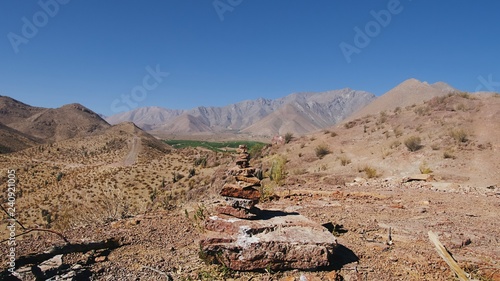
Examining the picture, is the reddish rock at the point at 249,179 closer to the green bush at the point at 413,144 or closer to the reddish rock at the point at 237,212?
the reddish rock at the point at 237,212

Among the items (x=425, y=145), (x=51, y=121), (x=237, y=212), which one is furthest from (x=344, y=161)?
(x=51, y=121)

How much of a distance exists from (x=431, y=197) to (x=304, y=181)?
5658 millimetres

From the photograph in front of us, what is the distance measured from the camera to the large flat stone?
5309mm

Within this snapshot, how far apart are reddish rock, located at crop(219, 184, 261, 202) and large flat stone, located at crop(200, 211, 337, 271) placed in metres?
0.79

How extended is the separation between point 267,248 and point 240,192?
146 centimetres

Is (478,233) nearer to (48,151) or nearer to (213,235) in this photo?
(213,235)

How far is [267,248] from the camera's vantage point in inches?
210

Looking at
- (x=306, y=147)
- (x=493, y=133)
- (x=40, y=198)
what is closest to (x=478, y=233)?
(x=493, y=133)

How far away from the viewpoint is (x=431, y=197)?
35.9 feet

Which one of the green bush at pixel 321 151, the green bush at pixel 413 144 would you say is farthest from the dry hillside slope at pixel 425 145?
the green bush at pixel 321 151

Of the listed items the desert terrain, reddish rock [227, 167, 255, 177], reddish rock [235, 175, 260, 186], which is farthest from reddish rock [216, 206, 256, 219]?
the desert terrain

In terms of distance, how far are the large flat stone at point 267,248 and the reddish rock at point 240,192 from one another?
0.79m

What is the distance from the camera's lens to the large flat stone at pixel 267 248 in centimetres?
531

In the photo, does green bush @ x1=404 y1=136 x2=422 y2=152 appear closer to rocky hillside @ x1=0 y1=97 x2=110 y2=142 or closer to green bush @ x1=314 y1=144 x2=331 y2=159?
green bush @ x1=314 y1=144 x2=331 y2=159
